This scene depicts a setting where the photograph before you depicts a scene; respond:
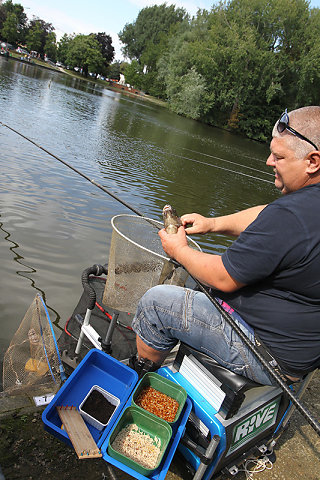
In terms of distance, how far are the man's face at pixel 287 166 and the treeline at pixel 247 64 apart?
1614 inches

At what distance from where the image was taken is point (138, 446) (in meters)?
2.05

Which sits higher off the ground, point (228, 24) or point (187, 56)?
point (228, 24)

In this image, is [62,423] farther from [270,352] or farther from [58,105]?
[58,105]

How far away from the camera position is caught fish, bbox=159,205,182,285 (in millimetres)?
2535

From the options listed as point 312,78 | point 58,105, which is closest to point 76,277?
point 58,105

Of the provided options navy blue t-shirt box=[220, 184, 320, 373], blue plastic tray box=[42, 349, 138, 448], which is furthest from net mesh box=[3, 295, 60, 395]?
navy blue t-shirt box=[220, 184, 320, 373]

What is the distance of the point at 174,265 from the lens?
8.61 ft

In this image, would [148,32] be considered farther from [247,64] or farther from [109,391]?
[109,391]

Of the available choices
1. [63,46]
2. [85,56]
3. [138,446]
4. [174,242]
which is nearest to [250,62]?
[174,242]

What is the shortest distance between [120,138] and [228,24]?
31.3 m

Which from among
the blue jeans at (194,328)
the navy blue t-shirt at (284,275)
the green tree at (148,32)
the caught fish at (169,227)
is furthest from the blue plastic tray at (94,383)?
the green tree at (148,32)

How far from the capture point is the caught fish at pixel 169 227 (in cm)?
254

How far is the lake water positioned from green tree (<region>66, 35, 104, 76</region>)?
70.6 metres

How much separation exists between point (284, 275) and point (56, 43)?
11149cm
